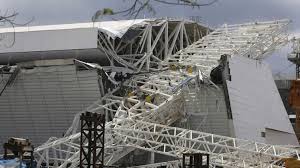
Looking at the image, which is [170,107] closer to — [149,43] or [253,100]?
[253,100]

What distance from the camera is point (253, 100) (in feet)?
193

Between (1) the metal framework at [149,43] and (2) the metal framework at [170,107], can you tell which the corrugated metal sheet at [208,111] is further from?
(1) the metal framework at [149,43]

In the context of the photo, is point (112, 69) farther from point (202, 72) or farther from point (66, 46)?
point (202, 72)

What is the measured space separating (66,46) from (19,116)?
9.13 metres

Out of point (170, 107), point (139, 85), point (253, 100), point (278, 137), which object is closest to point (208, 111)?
point (170, 107)

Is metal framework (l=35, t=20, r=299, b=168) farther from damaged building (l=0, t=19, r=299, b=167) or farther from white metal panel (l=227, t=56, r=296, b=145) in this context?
white metal panel (l=227, t=56, r=296, b=145)

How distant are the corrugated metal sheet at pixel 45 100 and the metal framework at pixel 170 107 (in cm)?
252

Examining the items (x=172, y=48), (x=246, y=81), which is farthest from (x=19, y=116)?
(x=246, y=81)

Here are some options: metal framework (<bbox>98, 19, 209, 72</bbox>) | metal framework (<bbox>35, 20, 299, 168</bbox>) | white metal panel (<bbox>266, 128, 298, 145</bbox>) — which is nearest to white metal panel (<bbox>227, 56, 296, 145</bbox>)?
white metal panel (<bbox>266, 128, 298, 145</bbox>)

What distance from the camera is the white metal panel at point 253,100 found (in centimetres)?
5569

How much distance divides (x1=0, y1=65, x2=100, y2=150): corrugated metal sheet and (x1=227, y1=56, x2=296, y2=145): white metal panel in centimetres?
1295

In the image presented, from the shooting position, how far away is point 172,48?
68.4m

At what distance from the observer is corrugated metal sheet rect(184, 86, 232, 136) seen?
180 ft

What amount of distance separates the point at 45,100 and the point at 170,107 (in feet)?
47.7
